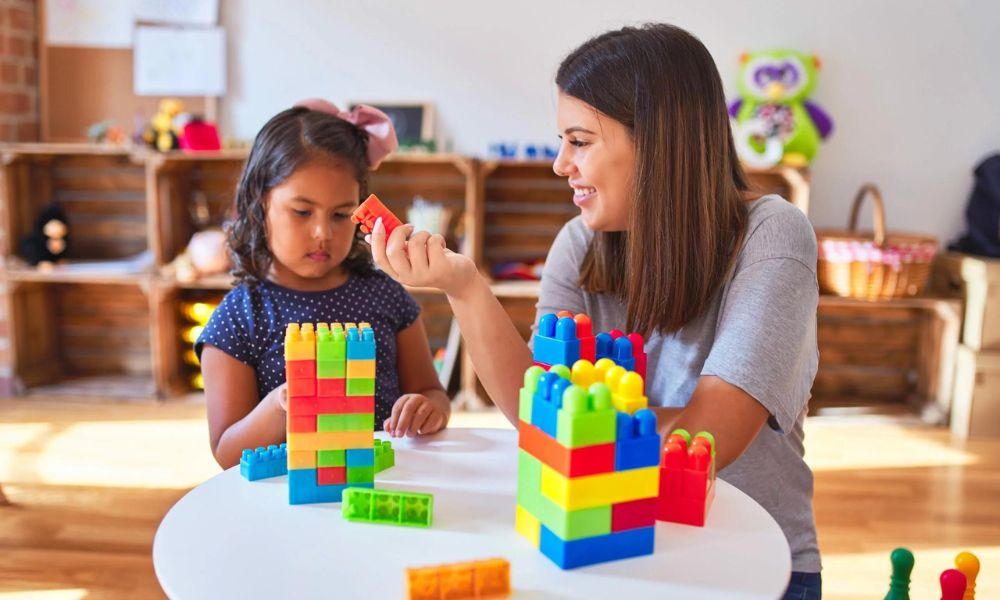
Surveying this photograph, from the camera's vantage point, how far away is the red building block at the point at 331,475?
3.00 feet

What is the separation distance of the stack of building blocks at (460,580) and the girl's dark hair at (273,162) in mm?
954

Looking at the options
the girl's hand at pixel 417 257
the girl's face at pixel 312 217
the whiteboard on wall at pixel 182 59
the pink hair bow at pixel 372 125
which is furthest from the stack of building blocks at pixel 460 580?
the whiteboard on wall at pixel 182 59

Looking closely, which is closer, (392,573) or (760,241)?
(392,573)

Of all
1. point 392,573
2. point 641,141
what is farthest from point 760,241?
point 392,573

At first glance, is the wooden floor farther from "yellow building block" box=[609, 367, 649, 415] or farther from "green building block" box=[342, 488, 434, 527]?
"yellow building block" box=[609, 367, 649, 415]

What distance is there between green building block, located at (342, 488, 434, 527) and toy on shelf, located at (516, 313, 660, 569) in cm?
10

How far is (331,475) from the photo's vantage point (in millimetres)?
919

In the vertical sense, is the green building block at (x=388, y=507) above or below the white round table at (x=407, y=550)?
above

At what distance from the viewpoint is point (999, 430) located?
3076 mm

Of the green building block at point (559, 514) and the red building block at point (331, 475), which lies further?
the red building block at point (331, 475)

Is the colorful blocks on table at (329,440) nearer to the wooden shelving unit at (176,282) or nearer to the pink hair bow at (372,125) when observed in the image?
the pink hair bow at (372,125)

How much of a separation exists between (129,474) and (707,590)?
87.4 inches

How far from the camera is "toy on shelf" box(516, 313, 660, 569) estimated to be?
29.8 inches

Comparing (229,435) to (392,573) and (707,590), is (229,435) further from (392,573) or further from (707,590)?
(707,590)
